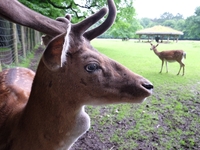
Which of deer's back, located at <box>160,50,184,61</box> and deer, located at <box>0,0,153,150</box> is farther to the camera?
deer's back, located at <box>160,50,184,61</box>

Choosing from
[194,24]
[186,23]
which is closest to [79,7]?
[194,24]

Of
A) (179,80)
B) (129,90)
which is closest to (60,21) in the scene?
(129,90)

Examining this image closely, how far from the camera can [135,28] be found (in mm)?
32500

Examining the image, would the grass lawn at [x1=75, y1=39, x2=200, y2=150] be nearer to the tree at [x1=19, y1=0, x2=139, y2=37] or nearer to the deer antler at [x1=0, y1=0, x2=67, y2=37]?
the deer antler at [x1=0, y1=0, x2=67, y2=37]

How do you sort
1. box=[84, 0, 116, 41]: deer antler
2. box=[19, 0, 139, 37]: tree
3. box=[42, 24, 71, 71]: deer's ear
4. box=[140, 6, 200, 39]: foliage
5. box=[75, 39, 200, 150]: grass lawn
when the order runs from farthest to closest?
box=[140, 6, 200, 39]: foliage
box=[19, 0, 139, 37]: tree
box=[75, 39, 200, 150]: grass lawn
box=[84, 0, 116, 41]: deer antler
box=[42, 24, 71, 71]: deer's ear

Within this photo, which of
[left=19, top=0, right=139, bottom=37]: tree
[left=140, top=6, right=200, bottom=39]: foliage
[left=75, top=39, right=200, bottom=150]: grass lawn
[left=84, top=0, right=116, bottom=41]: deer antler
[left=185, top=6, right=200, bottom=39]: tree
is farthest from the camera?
[left=140, top=6, right=200, bottom=39]: foliage

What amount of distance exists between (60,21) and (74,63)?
32 cm

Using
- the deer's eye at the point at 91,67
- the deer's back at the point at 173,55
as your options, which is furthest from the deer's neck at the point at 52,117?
the deer's back at the point at 173,55

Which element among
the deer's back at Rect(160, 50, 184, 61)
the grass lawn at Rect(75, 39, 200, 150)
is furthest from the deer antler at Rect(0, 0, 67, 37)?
the deer's back at Rect(160, 50, 184, 61)

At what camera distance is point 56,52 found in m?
0.97

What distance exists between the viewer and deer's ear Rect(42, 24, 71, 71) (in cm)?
93

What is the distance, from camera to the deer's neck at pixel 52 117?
3.62ft

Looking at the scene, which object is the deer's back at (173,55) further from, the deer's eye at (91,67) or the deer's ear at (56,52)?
the deer's ear at (56,52)

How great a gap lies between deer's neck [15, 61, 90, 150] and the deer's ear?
0.32 feet
